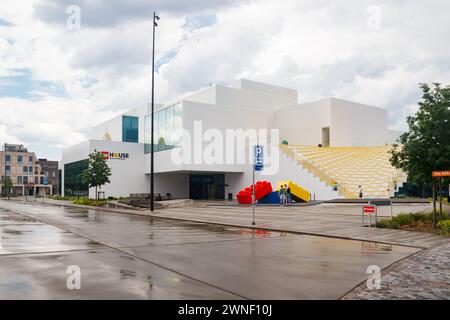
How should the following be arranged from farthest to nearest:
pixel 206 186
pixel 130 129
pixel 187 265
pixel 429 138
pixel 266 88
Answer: pixel 130 129, pixel 266 88, pixel 206 186, pixel 429 138, pixel 187 265

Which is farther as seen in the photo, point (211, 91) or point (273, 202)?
point (211, 91)

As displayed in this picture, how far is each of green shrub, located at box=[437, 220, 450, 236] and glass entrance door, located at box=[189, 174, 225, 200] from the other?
40.3 m

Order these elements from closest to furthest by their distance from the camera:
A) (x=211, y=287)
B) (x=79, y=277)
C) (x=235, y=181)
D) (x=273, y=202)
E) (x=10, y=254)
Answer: (x=211, y=287)
(x=79, y=277)
(x=10, y=254)
(x=273, y=202)
(x=235, y=181)

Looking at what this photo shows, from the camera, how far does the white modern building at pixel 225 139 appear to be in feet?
163

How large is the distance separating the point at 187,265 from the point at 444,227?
1123 centimetres

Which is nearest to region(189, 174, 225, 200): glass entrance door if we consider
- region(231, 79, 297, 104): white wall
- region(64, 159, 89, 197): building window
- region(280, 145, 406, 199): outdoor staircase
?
→ region(280, 145, 406, 199): outdoor staircase

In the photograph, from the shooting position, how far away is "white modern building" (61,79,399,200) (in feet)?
163

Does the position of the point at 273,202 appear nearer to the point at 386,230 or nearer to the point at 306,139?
the point at 306,139

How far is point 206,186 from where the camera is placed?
58906 millimetres

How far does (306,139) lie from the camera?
56750 millimetres

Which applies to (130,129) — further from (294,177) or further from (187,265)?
(187,265)

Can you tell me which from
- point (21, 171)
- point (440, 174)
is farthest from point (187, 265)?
point (21, 171)
